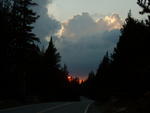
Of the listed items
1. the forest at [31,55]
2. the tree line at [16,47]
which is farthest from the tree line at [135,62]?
the tree line at [16,47]

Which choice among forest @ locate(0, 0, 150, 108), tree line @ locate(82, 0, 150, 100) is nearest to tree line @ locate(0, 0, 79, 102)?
forest @ locate(0, 0, 150, 108)

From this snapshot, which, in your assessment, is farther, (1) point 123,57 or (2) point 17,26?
(2) point 17,26

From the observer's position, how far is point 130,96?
37562 millimetres

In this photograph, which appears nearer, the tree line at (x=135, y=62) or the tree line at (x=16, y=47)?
the tree line at (x=135, y=62)

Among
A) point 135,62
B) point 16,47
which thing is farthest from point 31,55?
point 135,62

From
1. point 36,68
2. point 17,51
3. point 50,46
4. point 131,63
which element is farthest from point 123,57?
point 50,46

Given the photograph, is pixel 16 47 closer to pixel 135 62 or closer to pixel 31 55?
pixel 31 55

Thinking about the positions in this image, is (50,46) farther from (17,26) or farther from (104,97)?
(17,26)

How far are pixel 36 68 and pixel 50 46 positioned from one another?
1611cm

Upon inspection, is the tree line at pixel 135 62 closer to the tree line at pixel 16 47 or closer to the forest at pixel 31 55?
the forest at pixel 31 55

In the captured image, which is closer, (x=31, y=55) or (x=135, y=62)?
(x=135, y=62)

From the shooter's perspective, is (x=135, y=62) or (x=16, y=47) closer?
(x=135, y=62)

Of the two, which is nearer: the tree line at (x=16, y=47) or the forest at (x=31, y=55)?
the forest at (x=31, y=55)

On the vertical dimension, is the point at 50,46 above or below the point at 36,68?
above
